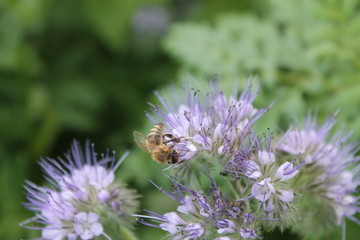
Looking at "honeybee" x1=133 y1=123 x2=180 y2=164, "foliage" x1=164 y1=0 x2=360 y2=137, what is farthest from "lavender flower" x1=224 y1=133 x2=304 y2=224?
"foliage" x1=164 y1=0 x2=360 y2=137

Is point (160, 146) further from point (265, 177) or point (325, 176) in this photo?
point (325, 176)

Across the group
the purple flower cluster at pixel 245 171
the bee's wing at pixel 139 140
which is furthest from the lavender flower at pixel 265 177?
the bee's wing at pixel 139 140

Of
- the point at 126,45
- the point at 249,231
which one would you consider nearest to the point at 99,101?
the point at 126,45

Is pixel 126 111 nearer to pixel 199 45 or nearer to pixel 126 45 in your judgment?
pixel 126 45

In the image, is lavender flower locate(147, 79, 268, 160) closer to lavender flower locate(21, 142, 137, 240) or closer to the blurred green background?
lavender flower locate(21, 142, 137, 240)

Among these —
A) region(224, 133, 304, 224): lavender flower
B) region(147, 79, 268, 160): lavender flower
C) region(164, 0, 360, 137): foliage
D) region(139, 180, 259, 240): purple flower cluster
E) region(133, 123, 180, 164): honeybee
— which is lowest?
region(139, 180, 259, 240): purple flower cluster

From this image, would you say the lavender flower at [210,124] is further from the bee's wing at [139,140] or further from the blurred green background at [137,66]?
the blurred green background at [137,66]
